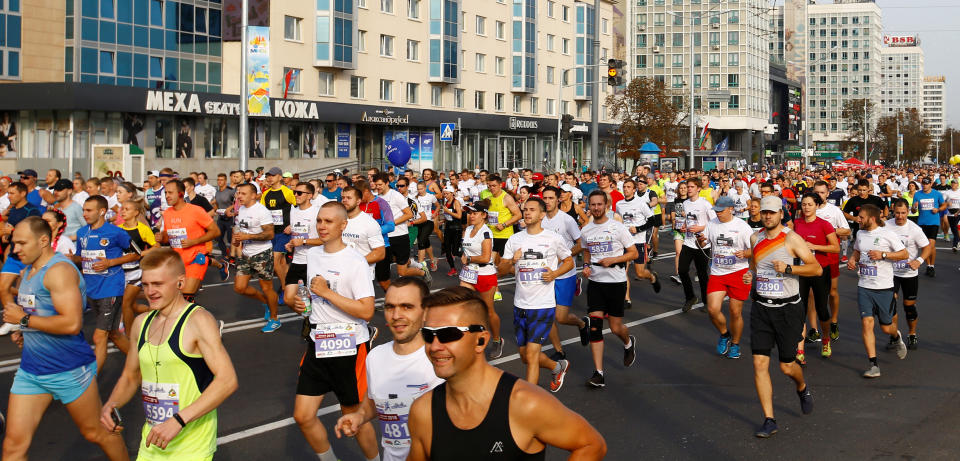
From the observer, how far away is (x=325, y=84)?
4912 centimetres

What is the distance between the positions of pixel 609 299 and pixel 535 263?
1263 millimetres

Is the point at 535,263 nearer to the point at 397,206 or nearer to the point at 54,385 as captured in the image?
the point at 54,385

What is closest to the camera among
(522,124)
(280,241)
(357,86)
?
(280,241)

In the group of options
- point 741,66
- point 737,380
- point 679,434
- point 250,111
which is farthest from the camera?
point 741,66

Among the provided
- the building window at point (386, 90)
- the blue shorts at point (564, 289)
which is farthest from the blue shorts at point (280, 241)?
the building window at point (386, 90)

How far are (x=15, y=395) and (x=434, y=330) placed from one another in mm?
3398

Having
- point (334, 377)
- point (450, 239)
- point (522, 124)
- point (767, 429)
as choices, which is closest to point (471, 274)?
point (767, 429)

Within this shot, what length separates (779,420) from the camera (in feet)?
24.4

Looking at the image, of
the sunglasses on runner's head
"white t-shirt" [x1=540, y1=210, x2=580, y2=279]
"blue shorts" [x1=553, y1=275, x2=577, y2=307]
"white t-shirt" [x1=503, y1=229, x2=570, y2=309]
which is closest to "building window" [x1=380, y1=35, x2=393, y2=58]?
"white t-shirt" [x1=540, y1=210, x2=580, y2=279]

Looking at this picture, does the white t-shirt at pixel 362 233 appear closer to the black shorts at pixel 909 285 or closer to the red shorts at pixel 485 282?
the red shorts at pixel 485 282

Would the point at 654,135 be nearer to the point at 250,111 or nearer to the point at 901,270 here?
the point at 250,111

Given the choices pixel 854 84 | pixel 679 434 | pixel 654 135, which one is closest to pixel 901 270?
pixel 679 434

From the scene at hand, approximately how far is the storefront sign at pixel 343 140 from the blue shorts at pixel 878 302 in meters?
42.3

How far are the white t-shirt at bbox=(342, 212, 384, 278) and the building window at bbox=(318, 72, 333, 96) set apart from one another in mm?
40593
